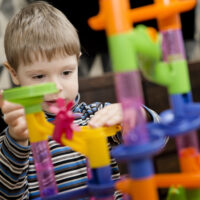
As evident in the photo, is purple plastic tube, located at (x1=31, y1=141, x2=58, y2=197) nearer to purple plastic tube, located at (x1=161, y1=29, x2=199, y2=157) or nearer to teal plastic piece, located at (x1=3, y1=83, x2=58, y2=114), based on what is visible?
teal plastic piece, located at (x1=3, y1=83, x2=58, y2=114)

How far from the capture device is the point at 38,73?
2.68 feet

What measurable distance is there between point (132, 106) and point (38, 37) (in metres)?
0.49

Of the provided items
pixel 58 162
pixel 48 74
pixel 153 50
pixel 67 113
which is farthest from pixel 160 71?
pixel 58 162

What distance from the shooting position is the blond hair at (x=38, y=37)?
2.72ft

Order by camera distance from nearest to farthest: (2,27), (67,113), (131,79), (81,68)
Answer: (131,79) < (67,113) < (2,27) < (81,68)

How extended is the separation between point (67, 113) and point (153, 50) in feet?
0.51

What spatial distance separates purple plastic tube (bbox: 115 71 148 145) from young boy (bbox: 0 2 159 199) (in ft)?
1.11

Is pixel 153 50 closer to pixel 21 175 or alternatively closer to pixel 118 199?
pixel 21 175

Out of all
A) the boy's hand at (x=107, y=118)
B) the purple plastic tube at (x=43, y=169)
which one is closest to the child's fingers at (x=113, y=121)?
the boy's hand at (x=107, y=118)

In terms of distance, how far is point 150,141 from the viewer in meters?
0.41

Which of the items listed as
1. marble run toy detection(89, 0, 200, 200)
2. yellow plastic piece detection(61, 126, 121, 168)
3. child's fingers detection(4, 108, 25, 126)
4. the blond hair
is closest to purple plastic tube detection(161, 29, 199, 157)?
marble run toy detection(89, 0, 200, 200)

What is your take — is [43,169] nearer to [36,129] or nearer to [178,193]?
[36,129]

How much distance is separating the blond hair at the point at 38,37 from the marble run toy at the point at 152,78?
0.40 m

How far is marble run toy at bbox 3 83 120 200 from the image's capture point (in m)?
0.47
